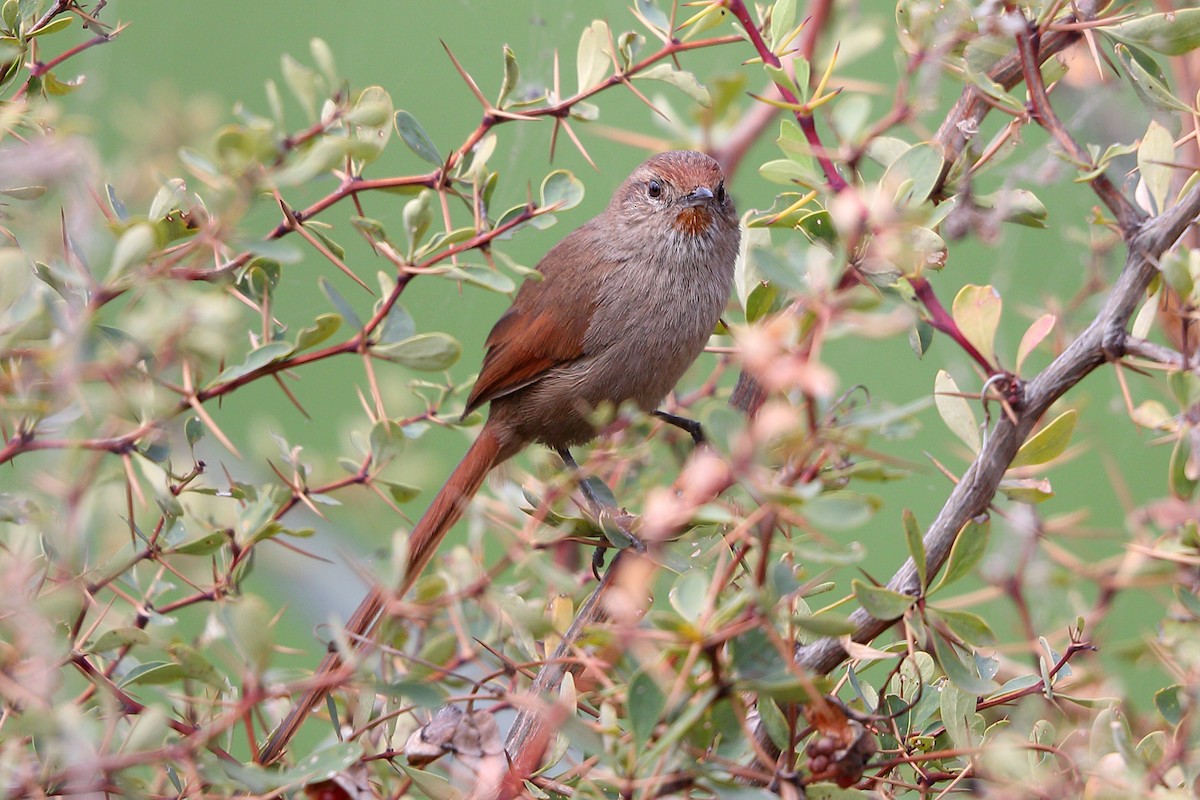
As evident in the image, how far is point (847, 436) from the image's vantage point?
38.6 inches

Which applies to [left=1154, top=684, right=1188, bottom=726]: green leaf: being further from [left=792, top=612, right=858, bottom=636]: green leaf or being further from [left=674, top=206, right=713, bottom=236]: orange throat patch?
[left=674, top=206, right=713, bottom=236]: orange throat patch

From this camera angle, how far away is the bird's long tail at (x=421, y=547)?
5.08 ft

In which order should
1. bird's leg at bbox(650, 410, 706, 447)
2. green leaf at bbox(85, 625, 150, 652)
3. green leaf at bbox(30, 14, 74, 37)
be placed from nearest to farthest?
green leaf at bbox(85, 625, 150, 652)
green leaf at bbox(30, 14, 74, 37)
bird's leg at bbox(650, 410, 706, 447)

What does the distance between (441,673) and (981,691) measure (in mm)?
657

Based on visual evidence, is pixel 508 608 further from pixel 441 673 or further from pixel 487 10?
pixel 487 10

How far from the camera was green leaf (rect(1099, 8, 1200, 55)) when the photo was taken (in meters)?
1.45

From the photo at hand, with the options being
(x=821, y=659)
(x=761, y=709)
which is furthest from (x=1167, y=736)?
(x=761, y=709)

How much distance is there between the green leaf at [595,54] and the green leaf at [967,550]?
984 mm

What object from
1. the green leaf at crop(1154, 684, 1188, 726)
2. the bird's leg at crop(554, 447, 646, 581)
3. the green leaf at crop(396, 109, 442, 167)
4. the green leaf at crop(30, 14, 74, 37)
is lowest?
the green leaf at crop(1154, 684, 1188, 726)

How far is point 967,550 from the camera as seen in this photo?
50.8 inches

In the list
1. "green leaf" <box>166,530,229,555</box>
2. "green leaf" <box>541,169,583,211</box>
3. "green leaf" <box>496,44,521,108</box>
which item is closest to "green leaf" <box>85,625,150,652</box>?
"green leaf" <box>166,530,229,555</box>

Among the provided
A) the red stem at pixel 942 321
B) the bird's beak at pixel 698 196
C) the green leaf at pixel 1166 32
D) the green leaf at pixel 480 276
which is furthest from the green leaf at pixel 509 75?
the bird's beak at pixel 698 196

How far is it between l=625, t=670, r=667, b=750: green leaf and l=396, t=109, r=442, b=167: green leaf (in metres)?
0.98

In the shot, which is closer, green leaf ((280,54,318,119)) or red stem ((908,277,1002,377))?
red stem ((908,277,1002,377))
